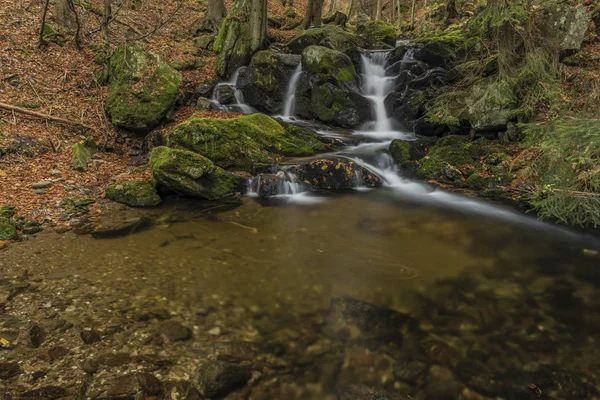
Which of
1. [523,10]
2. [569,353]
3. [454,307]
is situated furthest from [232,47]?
[569,353]

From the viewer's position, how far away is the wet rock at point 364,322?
13.1ft

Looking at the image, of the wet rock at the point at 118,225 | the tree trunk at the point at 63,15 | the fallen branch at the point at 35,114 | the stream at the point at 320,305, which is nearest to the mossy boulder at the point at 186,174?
the stream at the point at 320,305

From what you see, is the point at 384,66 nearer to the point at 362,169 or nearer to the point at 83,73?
the point at 362,169

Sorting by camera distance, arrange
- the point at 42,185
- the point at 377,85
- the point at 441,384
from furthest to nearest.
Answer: the point at 377,85 → the point at 42,185 → the point at 441,384

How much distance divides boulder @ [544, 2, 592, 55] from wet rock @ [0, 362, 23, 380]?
13.2 metres

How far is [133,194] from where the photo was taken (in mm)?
8086

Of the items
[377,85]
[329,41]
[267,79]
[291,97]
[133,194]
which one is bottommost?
[133,194]

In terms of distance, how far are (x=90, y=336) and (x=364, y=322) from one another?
311 centimetres

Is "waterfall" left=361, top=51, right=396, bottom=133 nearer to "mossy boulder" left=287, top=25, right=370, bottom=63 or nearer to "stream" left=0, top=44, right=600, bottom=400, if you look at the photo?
"mossy boulder" left=287, top=25, right=370, bottom=63

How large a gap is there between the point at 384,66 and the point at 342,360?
1494 cm

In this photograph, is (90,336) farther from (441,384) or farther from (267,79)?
(267,79)

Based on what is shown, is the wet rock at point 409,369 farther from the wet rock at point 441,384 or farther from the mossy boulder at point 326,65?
the mossy boulder at point 326,65

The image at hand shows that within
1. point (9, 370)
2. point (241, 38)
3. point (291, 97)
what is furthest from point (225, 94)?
point (9, 370)

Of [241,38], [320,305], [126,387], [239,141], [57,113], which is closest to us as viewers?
[126,387]
